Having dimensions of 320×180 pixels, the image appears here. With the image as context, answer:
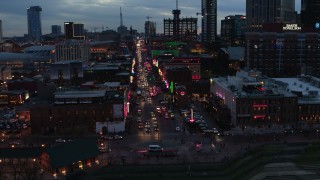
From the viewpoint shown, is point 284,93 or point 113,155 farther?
point 284,93

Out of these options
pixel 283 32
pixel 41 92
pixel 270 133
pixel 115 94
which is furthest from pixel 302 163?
pixel 283 32

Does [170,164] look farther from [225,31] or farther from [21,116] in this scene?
[225,31]

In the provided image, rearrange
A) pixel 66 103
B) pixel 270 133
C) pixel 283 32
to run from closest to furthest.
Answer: pixel 270 133 < pixel 66 103 < pixel 283 32

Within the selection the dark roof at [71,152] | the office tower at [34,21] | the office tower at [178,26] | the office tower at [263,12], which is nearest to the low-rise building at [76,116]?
the dark roof at [71,152]

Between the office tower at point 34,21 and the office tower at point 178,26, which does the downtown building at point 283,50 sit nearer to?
the office tower at point 178,26

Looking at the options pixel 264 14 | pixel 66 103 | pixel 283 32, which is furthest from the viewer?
pixel 264 14

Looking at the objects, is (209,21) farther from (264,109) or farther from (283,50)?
(264,109)
